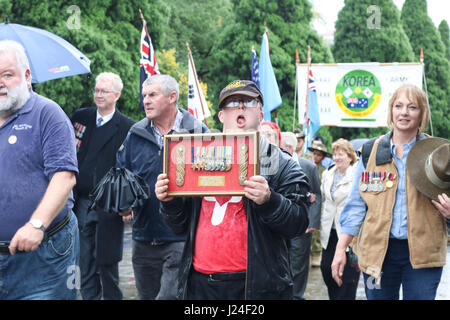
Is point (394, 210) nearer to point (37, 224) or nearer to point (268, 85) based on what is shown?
point (37, 224)

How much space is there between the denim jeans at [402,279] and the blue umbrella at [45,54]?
361 centimetres

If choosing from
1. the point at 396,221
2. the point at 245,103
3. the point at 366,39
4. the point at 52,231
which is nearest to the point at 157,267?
the point at 52,231

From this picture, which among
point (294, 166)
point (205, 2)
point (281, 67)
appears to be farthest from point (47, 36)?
point (205, 2)

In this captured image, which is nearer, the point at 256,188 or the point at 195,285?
the point at 256,188

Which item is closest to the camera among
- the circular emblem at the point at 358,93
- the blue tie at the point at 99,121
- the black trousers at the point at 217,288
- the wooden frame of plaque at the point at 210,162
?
the wooden frame of plaque at the point at 210,162

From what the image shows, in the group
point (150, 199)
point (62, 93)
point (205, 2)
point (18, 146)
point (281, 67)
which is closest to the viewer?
point (18, 146)

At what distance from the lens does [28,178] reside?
3.45 metres

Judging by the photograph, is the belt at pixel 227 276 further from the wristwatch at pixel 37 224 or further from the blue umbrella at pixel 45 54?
the blue umbrella at pixel 45 54

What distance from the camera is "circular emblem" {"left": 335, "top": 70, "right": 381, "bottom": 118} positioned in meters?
16.2

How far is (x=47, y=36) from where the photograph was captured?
633 cm

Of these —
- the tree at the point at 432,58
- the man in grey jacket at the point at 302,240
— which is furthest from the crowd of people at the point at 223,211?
the tree at the point at 432,58

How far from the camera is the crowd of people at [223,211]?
329cm
